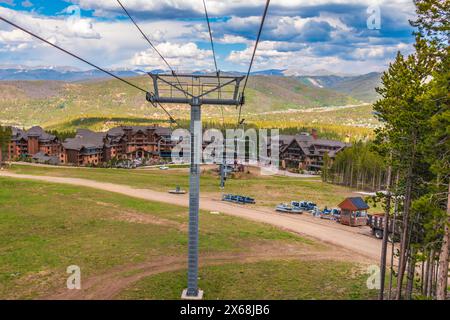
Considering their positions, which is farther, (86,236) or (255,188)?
A: (255,188)

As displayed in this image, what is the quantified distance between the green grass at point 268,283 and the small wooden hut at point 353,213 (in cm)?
1665

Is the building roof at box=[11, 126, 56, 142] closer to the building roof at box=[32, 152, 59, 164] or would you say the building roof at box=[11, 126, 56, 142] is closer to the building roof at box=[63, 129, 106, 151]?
the building roof at box=[32, 152, 59, 164]

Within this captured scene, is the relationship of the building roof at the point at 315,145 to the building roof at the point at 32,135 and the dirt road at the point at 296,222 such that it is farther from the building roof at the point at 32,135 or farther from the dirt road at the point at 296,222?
the building roof at the point at 32,135

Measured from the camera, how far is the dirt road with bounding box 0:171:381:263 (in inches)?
1523

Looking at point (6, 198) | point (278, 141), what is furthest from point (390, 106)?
point (278, 141)

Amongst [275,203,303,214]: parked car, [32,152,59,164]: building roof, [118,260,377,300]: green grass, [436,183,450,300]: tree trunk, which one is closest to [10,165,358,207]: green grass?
[275,203,303,214]: parked car

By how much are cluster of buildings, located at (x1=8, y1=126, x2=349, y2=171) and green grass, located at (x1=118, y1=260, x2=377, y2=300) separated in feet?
289

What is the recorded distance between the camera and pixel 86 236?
124 ft

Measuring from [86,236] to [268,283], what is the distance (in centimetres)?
1982

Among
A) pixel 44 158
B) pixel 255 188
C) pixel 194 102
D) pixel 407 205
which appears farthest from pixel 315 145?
pixel 194 102

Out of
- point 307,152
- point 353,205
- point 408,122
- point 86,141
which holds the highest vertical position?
point 86,141

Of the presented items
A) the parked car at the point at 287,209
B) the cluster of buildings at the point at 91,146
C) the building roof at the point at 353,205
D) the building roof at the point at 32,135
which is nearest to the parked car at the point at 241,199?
the parked car at the point at 287,209

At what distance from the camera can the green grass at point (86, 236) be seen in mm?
28355

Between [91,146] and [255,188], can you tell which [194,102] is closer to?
[255,188]
